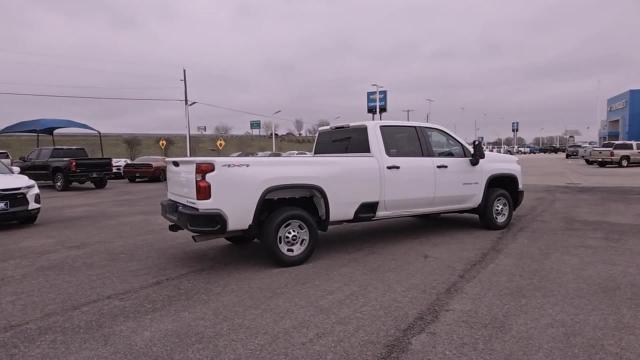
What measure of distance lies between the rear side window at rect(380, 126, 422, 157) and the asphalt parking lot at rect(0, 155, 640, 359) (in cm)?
145

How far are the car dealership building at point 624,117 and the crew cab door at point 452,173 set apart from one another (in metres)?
56.4

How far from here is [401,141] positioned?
6977 mm

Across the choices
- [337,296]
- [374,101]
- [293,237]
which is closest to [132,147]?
[374,101]

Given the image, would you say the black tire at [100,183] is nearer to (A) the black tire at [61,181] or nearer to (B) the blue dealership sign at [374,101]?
(A) the black tire at [61,181]

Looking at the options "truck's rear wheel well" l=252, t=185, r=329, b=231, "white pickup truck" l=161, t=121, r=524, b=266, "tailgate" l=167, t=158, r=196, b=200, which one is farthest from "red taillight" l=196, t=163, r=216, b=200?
"truck's rear wheel well" l=252, t=185, r=329, b=231

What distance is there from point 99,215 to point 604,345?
1078 cm

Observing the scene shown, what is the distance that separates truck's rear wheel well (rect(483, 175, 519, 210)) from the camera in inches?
324

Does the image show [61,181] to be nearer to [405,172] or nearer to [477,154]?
[405,172]

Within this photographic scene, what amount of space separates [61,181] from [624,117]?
61457mm

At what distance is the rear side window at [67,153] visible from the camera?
61.7 ft

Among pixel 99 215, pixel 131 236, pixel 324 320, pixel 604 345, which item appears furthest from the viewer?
pixel 99 215

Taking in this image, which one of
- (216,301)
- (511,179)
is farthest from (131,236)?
(511,179)

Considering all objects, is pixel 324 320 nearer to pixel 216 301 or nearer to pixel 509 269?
pixel 216 301

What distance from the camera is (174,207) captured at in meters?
5.95
